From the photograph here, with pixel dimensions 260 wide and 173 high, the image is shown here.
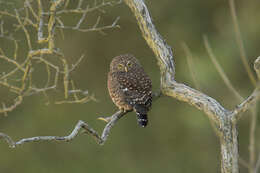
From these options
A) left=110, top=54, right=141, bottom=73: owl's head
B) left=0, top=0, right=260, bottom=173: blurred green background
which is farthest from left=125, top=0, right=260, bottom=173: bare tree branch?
left=0, top=0, right=260, bottom=173: blurred green background

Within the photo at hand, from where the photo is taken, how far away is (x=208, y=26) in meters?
15.5

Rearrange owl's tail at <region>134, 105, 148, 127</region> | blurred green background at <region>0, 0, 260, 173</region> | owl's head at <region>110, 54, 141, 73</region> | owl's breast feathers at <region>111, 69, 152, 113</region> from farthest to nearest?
1. blurred green background at <region>0, 0, 260, 173</region>
2. owl's head at <region>110, 54, 141, 73</region>
3. owl's breast feathers at <region>111, 69, 152, 113</region>
4. owl's tail at <region>134, 105, 148, 127</region>

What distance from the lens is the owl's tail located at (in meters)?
5.96

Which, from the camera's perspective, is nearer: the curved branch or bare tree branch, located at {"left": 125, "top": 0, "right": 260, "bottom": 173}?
the curved branch

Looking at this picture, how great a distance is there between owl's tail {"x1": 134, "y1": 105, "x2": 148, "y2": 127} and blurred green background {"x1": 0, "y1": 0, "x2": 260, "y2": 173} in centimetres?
783

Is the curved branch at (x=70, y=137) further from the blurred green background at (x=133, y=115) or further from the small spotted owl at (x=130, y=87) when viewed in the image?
the blurred green background at (x=133, y=115)

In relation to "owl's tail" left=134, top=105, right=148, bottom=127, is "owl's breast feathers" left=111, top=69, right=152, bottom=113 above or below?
above

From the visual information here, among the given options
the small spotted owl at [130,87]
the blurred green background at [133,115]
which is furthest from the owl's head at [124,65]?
the blurred green background at [133,115]

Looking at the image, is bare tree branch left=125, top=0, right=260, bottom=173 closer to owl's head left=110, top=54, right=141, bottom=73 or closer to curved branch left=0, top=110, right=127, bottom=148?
curved branch left=0, top=110, right=127, bottom=148

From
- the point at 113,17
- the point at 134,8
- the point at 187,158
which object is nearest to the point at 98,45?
the point at 113,17

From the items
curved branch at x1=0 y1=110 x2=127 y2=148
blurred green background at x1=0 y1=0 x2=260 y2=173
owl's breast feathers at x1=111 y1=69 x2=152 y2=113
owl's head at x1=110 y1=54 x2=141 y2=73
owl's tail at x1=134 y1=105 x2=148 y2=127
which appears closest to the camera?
curved branch at x1=0 y1=110 x2=127 y2=148

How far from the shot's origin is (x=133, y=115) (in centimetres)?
1515

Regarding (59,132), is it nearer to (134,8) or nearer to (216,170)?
(216,170)

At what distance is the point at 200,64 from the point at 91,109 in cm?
336
